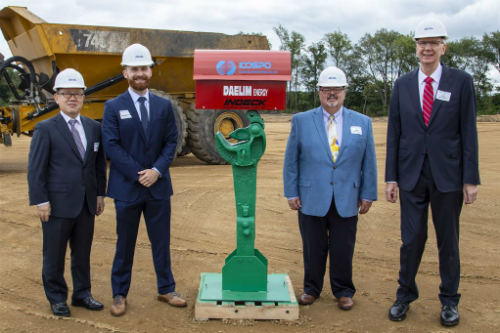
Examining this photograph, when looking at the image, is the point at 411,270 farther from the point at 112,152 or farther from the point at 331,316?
the point at 112,152

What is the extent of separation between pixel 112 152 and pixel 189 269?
63.4 inches

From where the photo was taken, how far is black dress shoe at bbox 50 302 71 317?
402 centimetres

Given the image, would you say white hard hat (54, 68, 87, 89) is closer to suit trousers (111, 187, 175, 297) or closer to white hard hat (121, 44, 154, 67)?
white hard hat (121, 44, 154, 67)

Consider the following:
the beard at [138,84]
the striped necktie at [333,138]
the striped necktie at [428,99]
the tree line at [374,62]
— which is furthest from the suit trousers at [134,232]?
the tree line at [374,62]

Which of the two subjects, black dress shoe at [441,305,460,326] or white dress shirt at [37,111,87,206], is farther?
white dress shirt at [37,111,87,206]

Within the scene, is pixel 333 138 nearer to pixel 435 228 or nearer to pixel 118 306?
pixel 435 228

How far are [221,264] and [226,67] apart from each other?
6.63ft

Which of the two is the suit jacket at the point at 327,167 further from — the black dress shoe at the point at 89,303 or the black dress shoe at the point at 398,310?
the black dress shoe at the point at 89,303

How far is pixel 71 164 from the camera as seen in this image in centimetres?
396

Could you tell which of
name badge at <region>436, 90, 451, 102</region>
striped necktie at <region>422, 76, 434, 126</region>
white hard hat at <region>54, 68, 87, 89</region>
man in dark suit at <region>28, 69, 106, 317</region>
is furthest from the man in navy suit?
white hard hat at <region>54, 68, 87, 89</region>

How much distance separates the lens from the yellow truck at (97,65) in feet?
33.3

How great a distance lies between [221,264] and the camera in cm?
523

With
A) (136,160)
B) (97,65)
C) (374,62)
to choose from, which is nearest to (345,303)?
(136,160)

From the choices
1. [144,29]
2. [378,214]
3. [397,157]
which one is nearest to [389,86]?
[144,29]
